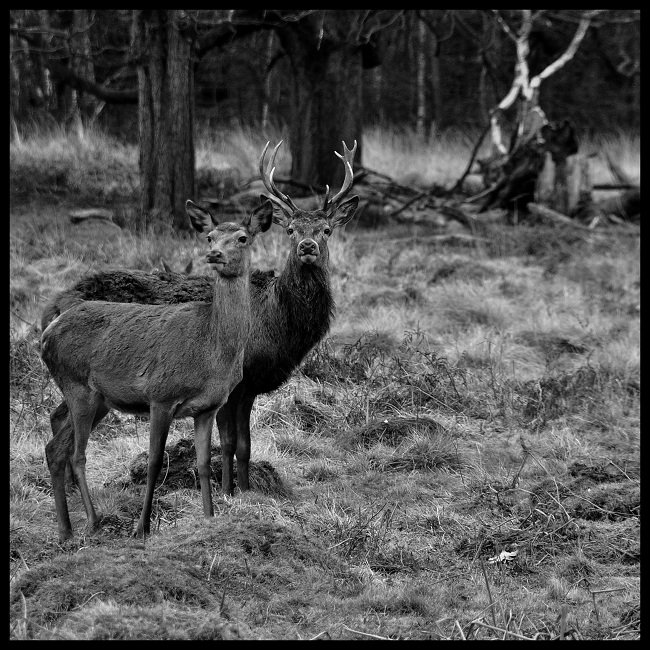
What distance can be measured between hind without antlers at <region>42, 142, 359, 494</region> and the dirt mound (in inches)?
5.1

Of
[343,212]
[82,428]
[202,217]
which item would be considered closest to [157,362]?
[82,428]

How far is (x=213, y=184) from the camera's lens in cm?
1534

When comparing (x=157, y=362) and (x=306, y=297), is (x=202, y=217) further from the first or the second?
(x=306, y=297)

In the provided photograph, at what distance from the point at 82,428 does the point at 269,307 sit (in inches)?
68.1

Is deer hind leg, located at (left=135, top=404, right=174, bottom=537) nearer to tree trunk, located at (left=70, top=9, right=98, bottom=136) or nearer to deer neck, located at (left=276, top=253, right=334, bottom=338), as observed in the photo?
deer neck, located at (left=276, top=253, right=334, bottom=338)

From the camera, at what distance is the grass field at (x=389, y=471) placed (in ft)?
16.7

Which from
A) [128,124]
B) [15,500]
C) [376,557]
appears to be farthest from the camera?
[128,124]

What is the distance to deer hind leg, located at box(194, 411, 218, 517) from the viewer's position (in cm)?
612

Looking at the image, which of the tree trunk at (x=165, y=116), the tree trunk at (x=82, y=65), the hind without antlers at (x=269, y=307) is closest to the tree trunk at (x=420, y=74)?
the tree trunk at (x=82, y=65)

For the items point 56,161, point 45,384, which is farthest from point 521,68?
point 45,384

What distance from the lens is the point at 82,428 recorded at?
6043 millimetres

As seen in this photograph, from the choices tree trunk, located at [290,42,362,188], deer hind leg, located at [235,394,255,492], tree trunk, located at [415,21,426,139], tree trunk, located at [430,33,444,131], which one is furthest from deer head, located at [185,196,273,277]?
tree trunk, located at [430,33,444,131]
